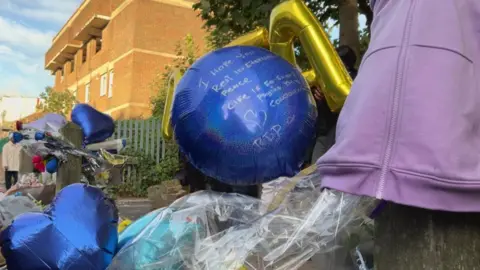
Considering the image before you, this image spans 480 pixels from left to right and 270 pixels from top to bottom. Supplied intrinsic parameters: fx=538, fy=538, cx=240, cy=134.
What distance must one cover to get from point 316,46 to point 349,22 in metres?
2.55

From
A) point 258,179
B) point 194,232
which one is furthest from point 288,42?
point 194,232

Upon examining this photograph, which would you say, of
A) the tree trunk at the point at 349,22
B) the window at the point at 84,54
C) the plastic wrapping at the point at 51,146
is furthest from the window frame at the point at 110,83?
the plastic wrapping at the point at 51,146

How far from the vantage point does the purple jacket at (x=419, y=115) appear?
1.20 m

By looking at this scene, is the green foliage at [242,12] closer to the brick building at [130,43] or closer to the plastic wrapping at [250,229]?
the plastic wrapping at [250,229]

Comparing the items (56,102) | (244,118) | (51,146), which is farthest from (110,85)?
(244,118)

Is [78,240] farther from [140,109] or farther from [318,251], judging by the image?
[140,109]

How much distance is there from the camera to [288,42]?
10.9 ft

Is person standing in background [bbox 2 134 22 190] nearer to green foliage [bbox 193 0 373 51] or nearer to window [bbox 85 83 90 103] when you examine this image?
green foliage [bbox 193 0 373 51]

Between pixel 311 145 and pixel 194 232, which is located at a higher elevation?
pixel 311 145

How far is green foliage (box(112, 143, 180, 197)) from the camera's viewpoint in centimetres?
1092

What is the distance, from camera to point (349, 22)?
17.6 feet

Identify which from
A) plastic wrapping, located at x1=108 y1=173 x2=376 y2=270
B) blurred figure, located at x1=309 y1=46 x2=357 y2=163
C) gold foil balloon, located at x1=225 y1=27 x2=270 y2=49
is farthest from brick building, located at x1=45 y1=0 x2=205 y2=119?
plastic wrapping, located at x1=108 y1=173 x2=376 y2=270

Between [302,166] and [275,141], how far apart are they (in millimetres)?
397

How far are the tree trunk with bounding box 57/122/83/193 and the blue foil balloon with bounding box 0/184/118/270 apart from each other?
1405 millimetres
